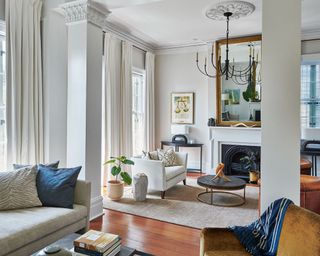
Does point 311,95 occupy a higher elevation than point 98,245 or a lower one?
higher

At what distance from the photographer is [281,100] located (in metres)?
2.30

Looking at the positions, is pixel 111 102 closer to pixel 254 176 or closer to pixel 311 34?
pixel 254 176

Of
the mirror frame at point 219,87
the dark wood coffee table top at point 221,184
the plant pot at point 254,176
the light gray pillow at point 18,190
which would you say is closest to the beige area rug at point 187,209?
the dark wood coffee table top at point 221,184

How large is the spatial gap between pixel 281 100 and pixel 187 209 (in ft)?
7.41

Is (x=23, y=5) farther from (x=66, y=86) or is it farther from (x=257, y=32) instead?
(x=257, y=32)

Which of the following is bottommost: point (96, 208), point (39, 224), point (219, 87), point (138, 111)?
point (96, 208)

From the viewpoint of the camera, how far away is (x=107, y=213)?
147 inches

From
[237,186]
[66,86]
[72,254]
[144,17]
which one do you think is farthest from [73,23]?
[237,186]

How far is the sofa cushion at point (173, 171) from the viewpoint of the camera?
4.50 metres

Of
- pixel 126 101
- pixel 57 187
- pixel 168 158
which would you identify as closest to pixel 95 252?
pixel 57 187

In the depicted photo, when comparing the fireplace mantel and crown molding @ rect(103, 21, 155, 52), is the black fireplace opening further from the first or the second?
crown molding @ rect(103, 21, 155, 52)

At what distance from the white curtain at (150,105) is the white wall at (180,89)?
0.28m

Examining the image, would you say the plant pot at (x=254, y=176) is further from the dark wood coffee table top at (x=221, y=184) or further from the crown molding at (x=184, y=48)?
the crown molding at (x=184, y=48)

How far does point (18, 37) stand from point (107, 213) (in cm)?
259
